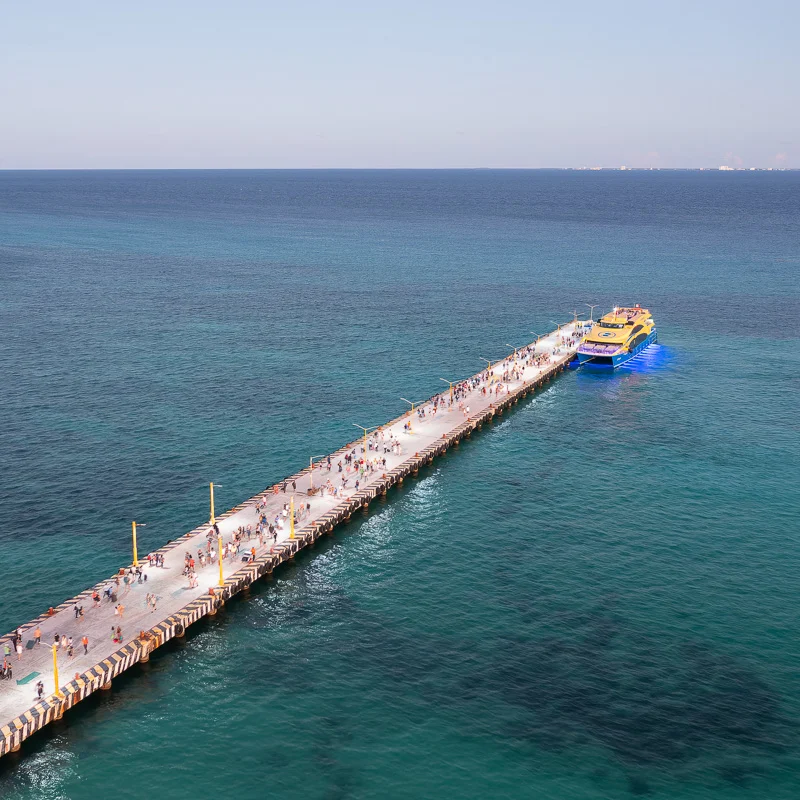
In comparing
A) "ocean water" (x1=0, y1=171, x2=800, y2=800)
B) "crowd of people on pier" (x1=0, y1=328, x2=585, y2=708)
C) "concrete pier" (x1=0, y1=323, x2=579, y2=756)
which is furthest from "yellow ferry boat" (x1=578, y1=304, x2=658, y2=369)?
"concrete pier" (x1=0, y1=323, x2=579, y2=756)

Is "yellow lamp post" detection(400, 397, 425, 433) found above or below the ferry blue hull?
below

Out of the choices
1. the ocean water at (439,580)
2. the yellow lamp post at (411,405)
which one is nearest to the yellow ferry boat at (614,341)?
the ocean water at (439,580)

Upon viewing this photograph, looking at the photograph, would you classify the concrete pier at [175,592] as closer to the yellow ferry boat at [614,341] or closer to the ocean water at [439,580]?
the ocean water at [439,580]

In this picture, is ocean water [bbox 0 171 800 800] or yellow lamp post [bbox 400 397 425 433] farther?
yellow lamp post [bbox 400 397 425 433]

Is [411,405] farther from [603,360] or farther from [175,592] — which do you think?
[175,592]

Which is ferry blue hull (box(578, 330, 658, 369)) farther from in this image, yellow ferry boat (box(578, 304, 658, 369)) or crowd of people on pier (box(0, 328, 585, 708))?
crowd of people on pier (box(0, 328, 585, 708))

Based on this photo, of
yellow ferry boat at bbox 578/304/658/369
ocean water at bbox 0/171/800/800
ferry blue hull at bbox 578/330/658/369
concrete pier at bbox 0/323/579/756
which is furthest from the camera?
yellow ferry boat at bbox 578/304/658/369

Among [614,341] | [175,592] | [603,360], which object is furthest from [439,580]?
[614,341]

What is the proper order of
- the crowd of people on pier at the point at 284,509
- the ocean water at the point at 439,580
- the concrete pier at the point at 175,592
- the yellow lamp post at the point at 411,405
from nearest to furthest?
the ocean water at the point at 439,580 → the concrete pier at the point at 175,592 → the crowd of people on pier at the point at 284,509 → the yellow lamp post at the point at 411,405

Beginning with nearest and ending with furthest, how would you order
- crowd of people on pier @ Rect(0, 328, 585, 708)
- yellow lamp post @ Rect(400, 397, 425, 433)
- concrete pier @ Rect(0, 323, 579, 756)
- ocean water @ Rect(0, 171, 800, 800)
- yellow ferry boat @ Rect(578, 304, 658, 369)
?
ocean water @ Rect(0, 171, 800, 800) < concrete pier @ Rect(0, 323, 579, 756) < crowd of people on pier @ Rect(0, 328, 585, 708) < yellow lamp post @ Rect(400, 397, 425, 433) < yellow ferry boat @ Rect(578, 304, 658, 369)
